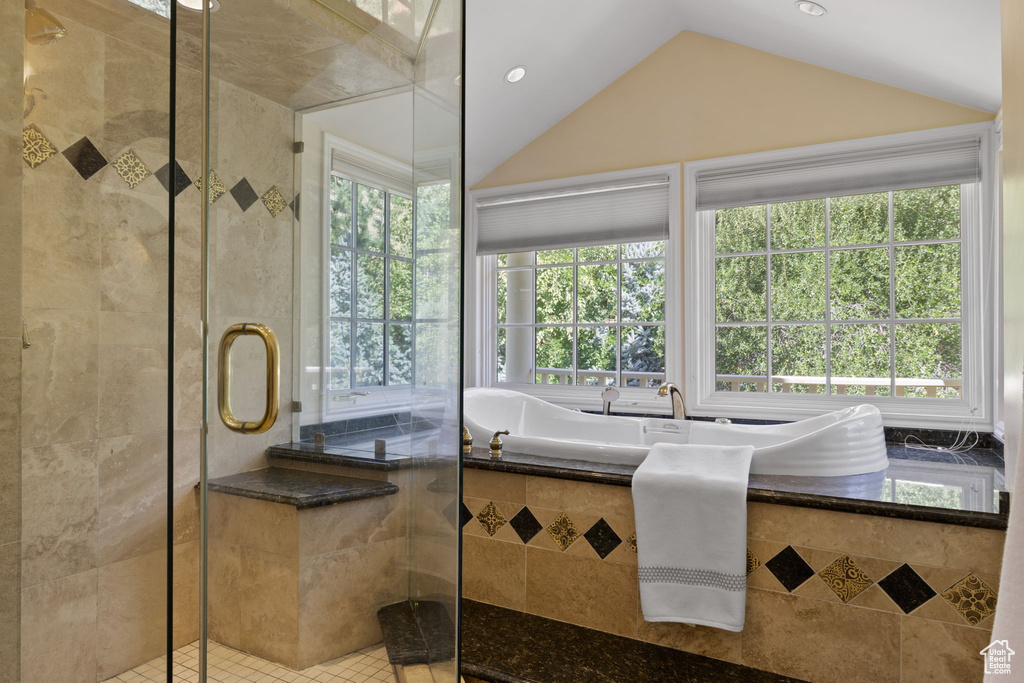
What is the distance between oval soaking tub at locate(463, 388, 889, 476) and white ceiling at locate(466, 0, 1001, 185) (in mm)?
1442

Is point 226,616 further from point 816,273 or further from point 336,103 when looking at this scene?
point 816,273

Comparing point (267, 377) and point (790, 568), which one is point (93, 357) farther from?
point (790, 568)

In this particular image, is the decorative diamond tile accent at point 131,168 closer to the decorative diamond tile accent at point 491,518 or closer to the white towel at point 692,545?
the decorative diamond tile accent at point 491,518

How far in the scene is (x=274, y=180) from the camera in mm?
918

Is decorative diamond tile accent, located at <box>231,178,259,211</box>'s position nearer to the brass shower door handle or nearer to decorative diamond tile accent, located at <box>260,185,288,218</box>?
decorative diamond tile accent, located at <box>260,185,288,218</box>

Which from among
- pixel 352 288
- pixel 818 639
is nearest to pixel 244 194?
pixel 352 288

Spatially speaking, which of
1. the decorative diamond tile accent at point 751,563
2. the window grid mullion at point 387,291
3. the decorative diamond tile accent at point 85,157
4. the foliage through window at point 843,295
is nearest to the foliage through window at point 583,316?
the foliage through window at point 843,295

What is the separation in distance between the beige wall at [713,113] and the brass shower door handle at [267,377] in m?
2.99

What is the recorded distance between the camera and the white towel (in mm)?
1725

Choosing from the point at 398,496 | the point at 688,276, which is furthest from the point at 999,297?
the point at 398,496

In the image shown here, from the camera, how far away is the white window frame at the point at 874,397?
2797 millimetres

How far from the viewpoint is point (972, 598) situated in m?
1.54

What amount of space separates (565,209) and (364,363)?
2929 millimetres

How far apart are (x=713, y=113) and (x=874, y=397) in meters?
1.65
